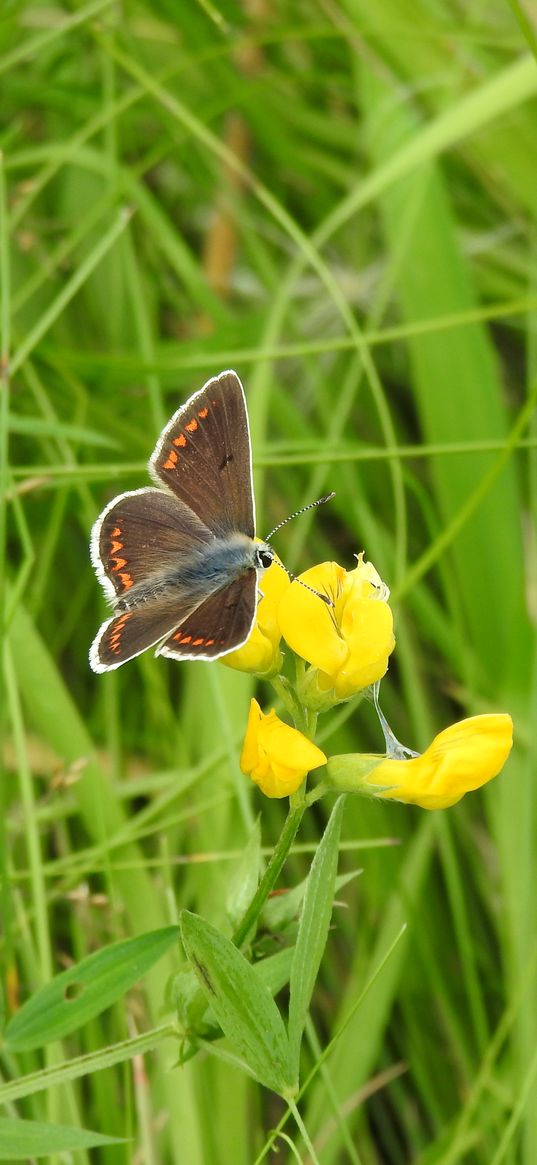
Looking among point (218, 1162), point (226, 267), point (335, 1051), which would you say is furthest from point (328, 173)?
point (218, 1162)

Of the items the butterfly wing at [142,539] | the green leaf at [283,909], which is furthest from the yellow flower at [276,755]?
the butterfly wing at [142,539]

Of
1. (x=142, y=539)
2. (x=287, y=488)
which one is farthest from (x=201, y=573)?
Answer: (x=287, y=488)

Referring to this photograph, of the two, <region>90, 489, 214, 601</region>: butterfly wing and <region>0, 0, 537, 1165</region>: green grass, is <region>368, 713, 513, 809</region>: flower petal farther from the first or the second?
<region>90, 489, 214, 601</region>: butterfly wing

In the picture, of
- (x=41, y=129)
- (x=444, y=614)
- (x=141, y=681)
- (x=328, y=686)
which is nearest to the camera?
(x=328, y=686)

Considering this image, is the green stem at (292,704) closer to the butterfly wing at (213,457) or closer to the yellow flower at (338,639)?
the yellow flower at (338,639)

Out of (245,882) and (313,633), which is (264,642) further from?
(245,882)

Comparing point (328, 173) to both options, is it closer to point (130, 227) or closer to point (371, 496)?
point (130, 227)

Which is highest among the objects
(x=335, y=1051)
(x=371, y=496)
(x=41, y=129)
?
(x=41, y=129)
